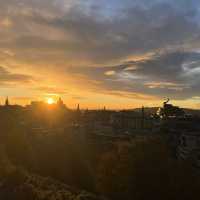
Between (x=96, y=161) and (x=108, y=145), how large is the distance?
5.09m

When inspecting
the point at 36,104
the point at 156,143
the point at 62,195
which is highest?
the point at 36,104

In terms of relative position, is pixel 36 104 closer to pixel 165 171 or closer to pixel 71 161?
pixel 71 161

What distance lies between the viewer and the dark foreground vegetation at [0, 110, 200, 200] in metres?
27.9

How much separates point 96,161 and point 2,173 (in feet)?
34.8

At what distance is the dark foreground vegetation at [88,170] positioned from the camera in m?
27.9

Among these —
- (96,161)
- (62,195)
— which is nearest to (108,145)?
(96,161)

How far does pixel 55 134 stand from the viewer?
4997 cm

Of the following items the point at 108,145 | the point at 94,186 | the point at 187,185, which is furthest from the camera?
the point at 108,145

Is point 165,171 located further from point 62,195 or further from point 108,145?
point 108,145

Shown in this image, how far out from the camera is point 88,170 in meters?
39.2

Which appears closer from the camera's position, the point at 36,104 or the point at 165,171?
the point at 165,171

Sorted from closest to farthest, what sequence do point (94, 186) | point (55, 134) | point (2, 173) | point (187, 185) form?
point (187, 185)
point (94, 186)
point (2, 173)
point (55, 134)

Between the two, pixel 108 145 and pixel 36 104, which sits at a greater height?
pixel 36 104

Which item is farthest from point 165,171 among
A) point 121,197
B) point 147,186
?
point 121,197
